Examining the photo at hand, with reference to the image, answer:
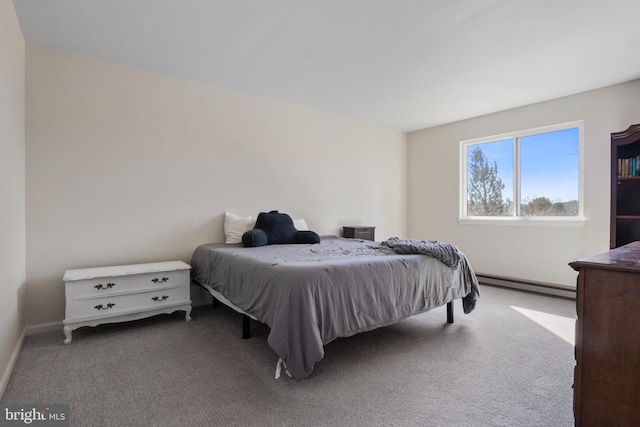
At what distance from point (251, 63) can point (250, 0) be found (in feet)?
3.03

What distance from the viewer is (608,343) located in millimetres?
1135

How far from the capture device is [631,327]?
1.09 metres

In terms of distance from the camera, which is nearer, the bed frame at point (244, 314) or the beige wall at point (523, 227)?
the bed frame at point (244, 314)

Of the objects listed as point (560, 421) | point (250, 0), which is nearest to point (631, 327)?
point (560, 421)

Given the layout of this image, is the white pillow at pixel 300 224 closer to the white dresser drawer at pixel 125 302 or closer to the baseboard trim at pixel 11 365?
the white dresser drawer at pixel 125 302

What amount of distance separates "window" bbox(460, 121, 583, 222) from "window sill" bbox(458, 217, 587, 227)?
1 centimetres

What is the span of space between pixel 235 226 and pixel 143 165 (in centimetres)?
111

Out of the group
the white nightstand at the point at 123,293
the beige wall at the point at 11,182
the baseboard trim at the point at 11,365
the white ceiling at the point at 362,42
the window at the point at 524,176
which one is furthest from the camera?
the window at the point at 524,176

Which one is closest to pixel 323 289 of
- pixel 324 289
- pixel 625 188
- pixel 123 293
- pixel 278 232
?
pixel 324 289

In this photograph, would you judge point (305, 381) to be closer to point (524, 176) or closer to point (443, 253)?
point (443, 253)

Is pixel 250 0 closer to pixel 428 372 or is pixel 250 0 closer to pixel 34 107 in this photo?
pixel 34 107

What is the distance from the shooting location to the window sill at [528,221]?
3801 millimetres

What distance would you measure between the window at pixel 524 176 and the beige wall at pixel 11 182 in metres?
5.15

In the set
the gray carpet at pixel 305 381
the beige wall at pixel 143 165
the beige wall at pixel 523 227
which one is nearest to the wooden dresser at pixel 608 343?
the gray carpet at pixel 305 381
